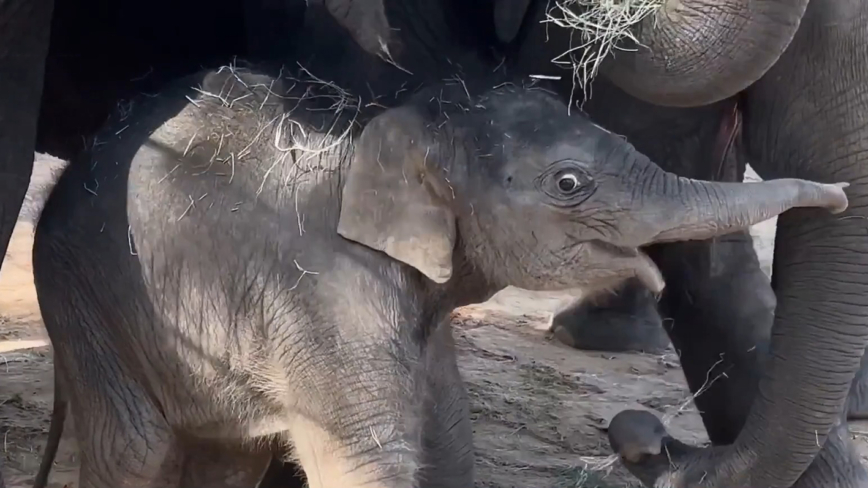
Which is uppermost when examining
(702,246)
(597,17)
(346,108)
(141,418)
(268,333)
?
(597,17)

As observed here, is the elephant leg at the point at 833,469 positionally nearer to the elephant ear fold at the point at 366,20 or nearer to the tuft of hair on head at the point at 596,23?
the tuft of hair on head at the point at 596,23

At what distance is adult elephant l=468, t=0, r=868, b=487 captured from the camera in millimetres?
1895

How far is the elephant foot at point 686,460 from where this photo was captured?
93.9 inches

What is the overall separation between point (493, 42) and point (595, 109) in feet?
0.77

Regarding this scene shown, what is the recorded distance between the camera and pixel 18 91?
1.95m

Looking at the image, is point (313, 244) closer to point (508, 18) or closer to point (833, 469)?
point (508, 18)

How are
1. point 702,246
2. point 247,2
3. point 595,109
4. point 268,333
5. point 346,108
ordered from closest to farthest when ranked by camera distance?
point 268,333, point 346,108, point 595,109, point 247,2, point 702,246

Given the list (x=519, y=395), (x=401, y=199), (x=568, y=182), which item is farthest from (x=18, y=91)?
(x=519, y=395)

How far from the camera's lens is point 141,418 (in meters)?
2.03

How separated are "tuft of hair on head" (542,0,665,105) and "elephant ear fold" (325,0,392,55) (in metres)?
0.29

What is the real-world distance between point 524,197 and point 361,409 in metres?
0.41

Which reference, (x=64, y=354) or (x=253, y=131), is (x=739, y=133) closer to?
(x=253, y=131)

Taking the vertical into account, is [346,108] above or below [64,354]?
above

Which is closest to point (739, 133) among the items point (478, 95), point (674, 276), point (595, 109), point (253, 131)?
point (595, 109)
